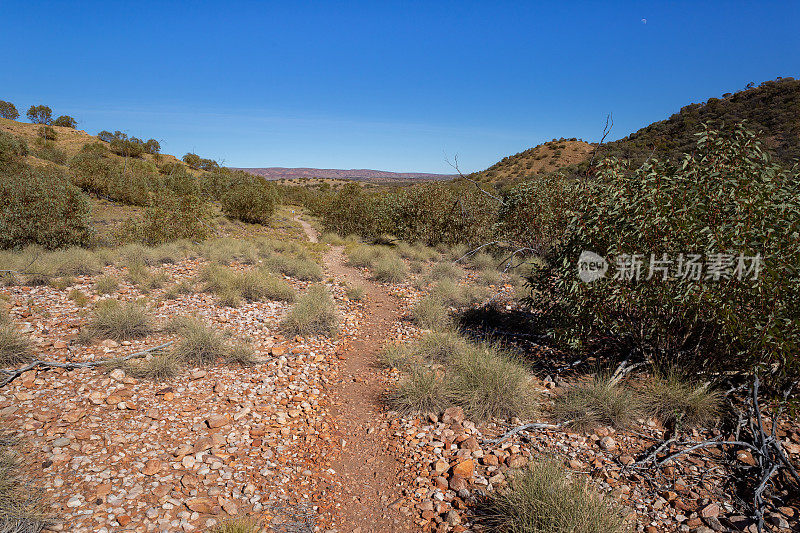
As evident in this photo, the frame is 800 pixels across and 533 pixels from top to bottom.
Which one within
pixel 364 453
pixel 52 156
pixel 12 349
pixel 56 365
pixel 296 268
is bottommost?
pixel 364 453

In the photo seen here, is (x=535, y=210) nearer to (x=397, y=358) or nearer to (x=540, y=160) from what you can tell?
(x=397, y=358)

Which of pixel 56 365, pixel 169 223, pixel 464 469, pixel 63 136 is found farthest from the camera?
pixel 63 136

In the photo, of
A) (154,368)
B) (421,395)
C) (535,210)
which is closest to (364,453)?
(421,395)

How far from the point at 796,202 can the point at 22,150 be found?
141 feet

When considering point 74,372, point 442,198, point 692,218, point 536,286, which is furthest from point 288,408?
point 442,198

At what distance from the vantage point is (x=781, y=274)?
358 cm

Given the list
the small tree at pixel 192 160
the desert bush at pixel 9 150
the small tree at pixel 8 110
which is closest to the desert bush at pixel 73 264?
the desert bush at pixel 9 150

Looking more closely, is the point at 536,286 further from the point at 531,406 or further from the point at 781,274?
the point at 781,274

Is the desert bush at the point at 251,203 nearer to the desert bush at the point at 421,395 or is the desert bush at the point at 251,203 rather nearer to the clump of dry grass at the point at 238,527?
the desert bush at the point at 421,395

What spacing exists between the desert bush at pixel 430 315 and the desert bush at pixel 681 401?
3966 millimetres

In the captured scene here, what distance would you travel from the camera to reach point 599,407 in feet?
14.1

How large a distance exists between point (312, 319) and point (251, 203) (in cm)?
2235

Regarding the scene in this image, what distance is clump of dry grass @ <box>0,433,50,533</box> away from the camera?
8.68 ft

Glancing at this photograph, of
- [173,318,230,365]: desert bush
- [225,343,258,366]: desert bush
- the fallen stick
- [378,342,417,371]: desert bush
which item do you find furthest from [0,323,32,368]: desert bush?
[378,342,417,371]: desert bush
